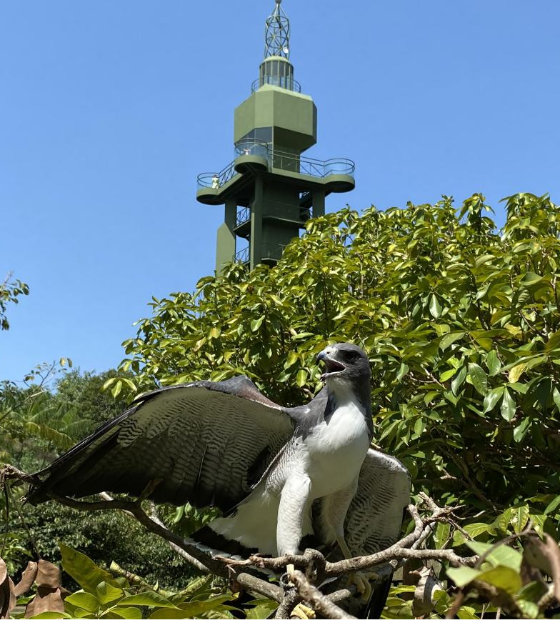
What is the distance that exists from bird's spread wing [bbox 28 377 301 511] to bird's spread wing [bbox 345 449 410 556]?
414 mm

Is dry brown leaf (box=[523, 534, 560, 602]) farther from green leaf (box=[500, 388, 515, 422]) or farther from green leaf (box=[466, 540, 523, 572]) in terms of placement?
green leaf (box=[500, 388, 515, 422])

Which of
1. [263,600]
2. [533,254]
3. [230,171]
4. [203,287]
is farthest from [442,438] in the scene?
[230,171]

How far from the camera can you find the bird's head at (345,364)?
2.92 metres

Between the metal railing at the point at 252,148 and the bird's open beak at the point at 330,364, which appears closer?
the bird's open beak at the point at 330,364

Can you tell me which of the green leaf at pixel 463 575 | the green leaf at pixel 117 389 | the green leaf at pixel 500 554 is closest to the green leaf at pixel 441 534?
the green leaf at pixel 500 554

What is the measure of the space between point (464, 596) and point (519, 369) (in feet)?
10.3

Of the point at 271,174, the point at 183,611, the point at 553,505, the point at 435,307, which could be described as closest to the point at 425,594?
the point at 183,611

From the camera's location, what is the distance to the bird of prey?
9.12 ft

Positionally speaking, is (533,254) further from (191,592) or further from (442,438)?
(191,592)

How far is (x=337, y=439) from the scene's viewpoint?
9.14 ft

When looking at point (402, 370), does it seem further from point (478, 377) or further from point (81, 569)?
point (81, 569)

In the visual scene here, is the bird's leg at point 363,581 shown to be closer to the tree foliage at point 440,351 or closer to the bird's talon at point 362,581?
the bird's talon at point 362,581

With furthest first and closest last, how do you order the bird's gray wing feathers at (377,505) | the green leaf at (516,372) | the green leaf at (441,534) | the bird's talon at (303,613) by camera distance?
1. the green leaf at (516,372)
2. the green leaf at (441,534)
3. the bird's gray wing feathers at (377,505)
4. the bird's talon at (303,613)

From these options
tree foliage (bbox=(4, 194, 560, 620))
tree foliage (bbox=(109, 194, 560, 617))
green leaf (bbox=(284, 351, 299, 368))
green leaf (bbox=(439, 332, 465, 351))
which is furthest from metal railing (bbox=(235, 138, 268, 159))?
green leaf (bbox=(439, 332, 465, 351))
